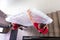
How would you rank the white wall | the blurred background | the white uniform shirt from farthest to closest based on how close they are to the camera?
the white wall
the blurred background
the white uniform shirt

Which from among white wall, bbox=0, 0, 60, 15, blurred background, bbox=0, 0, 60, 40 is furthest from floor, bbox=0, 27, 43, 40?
white wall, bbox=0, 0, 60, 15

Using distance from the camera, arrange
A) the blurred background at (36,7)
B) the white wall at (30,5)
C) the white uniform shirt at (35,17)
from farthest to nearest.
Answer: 1. the white wall at (30,5)
2. the blurred background at (36,7)
3. the white uniform shirt at (35,17)

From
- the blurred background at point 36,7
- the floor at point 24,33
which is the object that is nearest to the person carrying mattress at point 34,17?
the blurred background at point 36,7

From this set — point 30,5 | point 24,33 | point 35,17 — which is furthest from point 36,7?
point 35,17

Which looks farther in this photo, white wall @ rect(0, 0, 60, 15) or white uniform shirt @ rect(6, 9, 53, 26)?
white wall @ rect(0, 0, 60, 15)

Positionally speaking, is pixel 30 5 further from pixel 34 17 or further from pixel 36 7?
pixel 34 17

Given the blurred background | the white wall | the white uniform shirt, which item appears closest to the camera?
the white uniform shirt

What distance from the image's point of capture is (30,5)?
1.49 m

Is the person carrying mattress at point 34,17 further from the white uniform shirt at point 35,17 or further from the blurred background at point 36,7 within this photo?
the blurred background at point 36,7

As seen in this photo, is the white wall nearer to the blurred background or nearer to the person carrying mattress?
the blurred background

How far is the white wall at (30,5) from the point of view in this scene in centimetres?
137

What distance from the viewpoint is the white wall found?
4.50ft

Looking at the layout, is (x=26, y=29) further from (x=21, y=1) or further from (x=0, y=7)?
(x=0, y=7)

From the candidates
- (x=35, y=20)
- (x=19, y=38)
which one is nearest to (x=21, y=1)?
(x=19, y=38)
